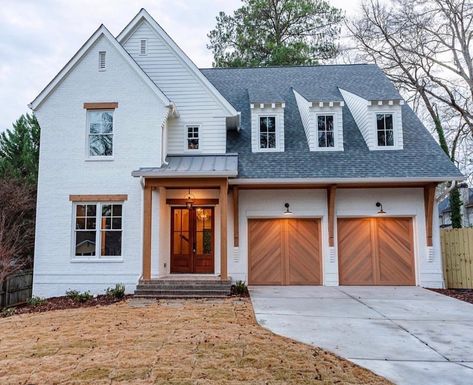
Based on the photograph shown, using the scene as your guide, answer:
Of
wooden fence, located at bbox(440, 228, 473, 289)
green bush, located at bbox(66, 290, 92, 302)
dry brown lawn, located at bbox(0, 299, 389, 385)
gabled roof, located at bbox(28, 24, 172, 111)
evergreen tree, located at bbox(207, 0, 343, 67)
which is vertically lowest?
dry brown lawn, located at bbox(0, 299, 389, 385)

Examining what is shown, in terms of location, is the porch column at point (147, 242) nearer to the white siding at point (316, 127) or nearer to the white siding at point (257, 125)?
the white siding at point (257, 125)

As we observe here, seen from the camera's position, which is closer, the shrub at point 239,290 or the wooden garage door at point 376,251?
the shrub at point 239,290

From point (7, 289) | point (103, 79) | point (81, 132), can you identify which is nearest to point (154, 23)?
point (103, 79)

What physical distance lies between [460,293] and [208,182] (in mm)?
8401

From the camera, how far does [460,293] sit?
11.4 m

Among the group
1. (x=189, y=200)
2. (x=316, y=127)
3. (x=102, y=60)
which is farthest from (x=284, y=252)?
(x=102, y=60)

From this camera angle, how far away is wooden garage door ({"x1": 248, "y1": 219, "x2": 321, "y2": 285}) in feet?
41.0

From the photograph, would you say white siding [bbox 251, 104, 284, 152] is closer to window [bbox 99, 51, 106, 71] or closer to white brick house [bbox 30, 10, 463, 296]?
white brick house [bbox 30, 10, 463, 296]

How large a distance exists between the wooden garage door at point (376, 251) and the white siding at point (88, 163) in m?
6.79

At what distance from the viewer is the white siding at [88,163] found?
11305mm

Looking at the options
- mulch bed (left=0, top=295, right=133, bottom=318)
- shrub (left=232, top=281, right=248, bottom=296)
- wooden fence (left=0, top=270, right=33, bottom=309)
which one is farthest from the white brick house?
wooden fence (left=0, top=270, right=33, bottom=309)

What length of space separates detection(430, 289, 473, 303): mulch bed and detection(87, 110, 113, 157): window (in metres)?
11.2

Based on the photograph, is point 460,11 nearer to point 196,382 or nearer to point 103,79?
point 103,79

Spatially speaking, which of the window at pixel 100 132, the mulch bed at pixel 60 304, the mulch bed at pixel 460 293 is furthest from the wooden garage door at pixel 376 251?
the window at pixel 100 132
